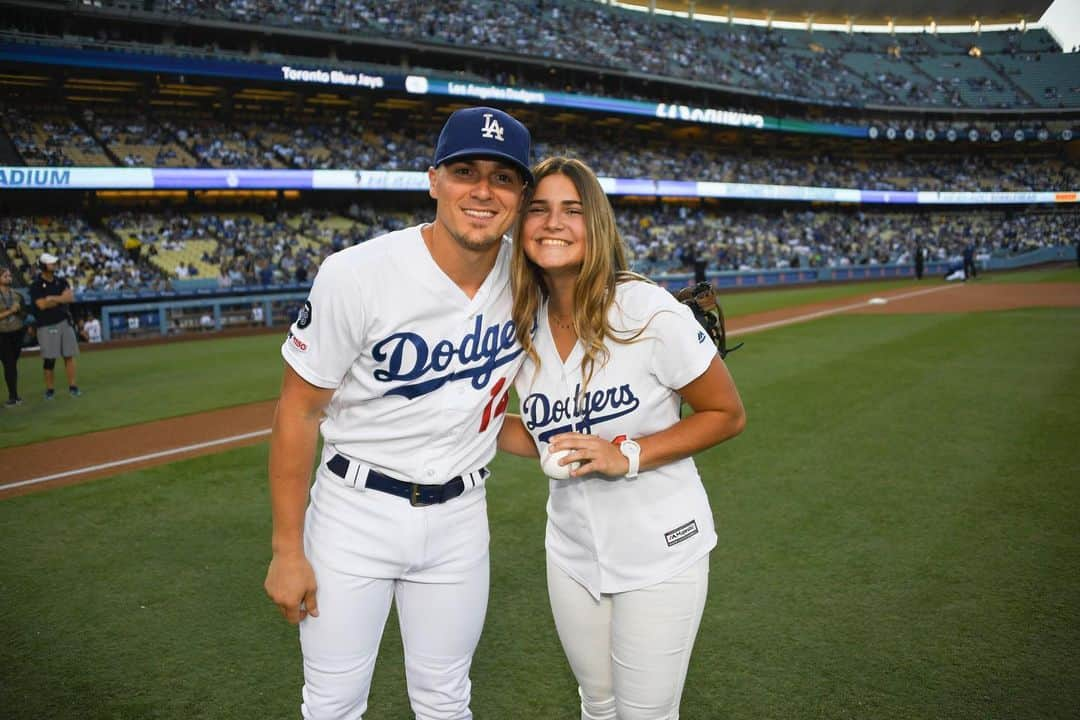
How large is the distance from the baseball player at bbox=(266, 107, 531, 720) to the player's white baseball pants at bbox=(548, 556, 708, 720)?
0.40 meters

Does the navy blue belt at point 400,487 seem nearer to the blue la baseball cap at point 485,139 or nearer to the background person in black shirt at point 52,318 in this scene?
the blue la baseball cap at point 485,139

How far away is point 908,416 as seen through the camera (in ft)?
27.5

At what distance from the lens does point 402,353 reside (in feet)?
7.44

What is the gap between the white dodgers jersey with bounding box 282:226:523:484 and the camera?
218 centimetres

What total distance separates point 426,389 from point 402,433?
16 cm

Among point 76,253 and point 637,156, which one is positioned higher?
point 637,156

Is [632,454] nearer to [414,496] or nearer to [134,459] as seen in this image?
[414,496]

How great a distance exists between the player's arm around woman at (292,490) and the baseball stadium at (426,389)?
25 mm

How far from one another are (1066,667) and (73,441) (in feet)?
31.5

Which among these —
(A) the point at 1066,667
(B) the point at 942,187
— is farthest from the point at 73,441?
(B) the point at 942,187

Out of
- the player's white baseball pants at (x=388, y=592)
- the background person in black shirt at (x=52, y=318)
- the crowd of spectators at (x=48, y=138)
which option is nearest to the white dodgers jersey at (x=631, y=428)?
the player's white baseball pants at (x=388, y=592)

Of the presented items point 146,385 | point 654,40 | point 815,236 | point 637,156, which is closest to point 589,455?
point 146,385

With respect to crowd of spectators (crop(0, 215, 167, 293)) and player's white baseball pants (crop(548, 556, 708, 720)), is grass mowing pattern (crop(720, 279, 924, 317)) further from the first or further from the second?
player's white baseball pants (crop(548, 556, 708, 720))

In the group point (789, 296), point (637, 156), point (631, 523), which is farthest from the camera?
point (637, 156)
